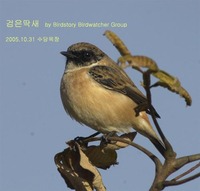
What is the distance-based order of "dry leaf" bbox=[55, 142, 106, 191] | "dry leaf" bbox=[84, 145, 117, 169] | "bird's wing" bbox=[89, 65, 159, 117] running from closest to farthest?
1. "dry leaf" bbox=[55, 142, 106, 191]
2. "dry leaf" bbox=[84, 145, 117, 169]
3. "bird's wing" bbox=[89, 65, 159, 117]

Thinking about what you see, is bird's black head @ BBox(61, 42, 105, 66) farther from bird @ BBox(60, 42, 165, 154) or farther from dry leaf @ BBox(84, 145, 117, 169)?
dry leaf @ BBox(84, 145, 117, 169)

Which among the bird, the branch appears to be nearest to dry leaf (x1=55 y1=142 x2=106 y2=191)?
the branch

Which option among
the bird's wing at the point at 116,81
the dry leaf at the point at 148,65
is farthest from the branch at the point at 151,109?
the bird's wing at the point at 116,81

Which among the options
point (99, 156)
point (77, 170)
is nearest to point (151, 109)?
point (77, 170)

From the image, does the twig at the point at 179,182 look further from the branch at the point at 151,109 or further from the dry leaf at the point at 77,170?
the dry leaf at the point at 77,170

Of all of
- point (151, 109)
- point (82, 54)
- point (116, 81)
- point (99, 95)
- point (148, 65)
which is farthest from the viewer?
point (82, 54)

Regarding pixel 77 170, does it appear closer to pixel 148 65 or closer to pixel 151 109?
pixel 151 109
